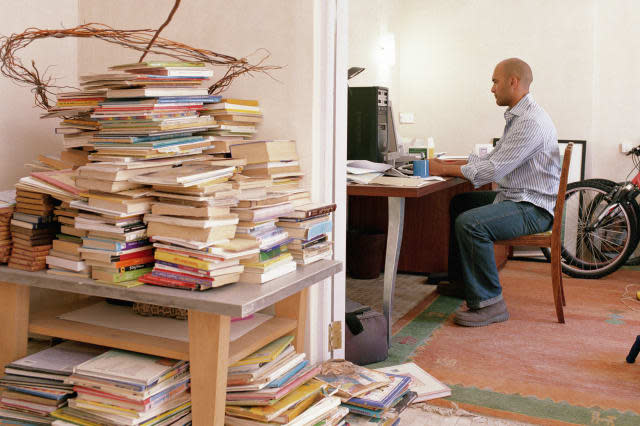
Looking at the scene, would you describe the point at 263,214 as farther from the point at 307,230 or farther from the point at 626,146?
the point at 626,146

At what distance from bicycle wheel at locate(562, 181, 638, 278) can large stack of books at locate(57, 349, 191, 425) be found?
3.32 meters

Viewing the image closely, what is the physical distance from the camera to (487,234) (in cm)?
310

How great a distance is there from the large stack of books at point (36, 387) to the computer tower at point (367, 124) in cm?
189

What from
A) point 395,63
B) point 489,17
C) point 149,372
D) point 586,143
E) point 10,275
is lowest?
point 149,372

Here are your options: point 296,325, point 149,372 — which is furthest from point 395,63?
point 149,372

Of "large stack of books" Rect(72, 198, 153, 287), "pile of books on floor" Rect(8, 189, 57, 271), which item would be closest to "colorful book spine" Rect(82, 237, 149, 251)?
"large stack of books" Rect(72, 198, 153, 287)

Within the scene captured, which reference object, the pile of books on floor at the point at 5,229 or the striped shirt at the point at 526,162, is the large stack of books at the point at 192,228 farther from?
the striped shirt at the point at 526,162

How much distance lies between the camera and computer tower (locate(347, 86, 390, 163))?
3.21 metres

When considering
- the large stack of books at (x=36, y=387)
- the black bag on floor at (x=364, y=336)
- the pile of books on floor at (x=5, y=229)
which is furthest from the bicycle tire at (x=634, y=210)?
the pile of books on floor at (x=5, y=229)

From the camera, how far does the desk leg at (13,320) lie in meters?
1.72

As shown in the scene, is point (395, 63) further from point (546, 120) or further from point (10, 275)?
point (10, 275)

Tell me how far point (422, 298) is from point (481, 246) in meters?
0.64

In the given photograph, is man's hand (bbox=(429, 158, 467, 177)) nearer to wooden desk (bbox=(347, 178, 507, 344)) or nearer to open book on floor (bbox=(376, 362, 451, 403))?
wooden desk (bbox=(347, 178, 507, 344))

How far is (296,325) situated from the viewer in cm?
186
